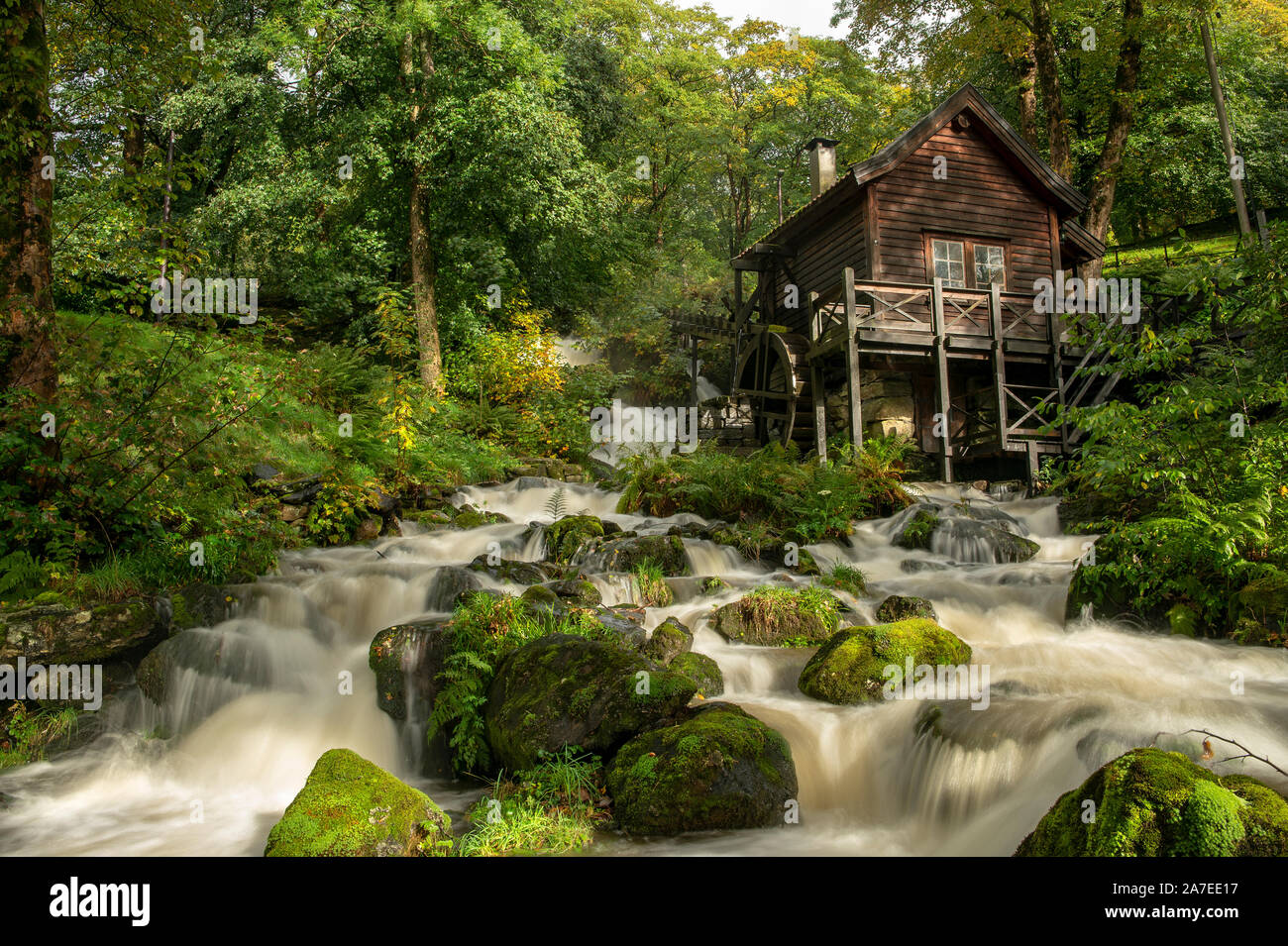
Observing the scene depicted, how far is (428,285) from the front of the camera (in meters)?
18.7

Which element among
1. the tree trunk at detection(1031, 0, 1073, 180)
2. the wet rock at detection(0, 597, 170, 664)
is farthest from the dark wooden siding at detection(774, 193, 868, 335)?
the wet rock at detection(0, 597, 170, 664)

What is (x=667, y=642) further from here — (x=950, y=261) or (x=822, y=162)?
(x=822, y=162)

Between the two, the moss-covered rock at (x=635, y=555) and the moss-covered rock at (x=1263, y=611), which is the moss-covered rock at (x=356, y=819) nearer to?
the moss-covered rock at (x=635, y=555)

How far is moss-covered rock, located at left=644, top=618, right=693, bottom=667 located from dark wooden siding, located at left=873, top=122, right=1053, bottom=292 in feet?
42.3

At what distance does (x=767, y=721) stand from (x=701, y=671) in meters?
0.85

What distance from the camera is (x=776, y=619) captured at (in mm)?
7961

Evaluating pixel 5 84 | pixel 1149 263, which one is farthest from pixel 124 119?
pixel 1149 263

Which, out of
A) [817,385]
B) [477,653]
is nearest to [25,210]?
[477,653]

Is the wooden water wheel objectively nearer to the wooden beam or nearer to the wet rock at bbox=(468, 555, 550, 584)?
the wooden beam

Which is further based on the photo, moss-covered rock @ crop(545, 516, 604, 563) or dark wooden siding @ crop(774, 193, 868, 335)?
dark wooden siding @ crop(774, 193, 868, 335)

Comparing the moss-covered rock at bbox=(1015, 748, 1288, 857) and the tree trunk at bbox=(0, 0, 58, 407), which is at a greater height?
the tree trunk at bbox=(0, 0, 58, 407)

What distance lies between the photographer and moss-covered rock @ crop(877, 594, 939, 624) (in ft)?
27.5

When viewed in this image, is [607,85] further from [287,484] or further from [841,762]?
[841,762]

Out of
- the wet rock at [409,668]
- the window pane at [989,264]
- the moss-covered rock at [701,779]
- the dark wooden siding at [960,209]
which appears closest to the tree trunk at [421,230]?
the dark wooden siding at [960,209]
